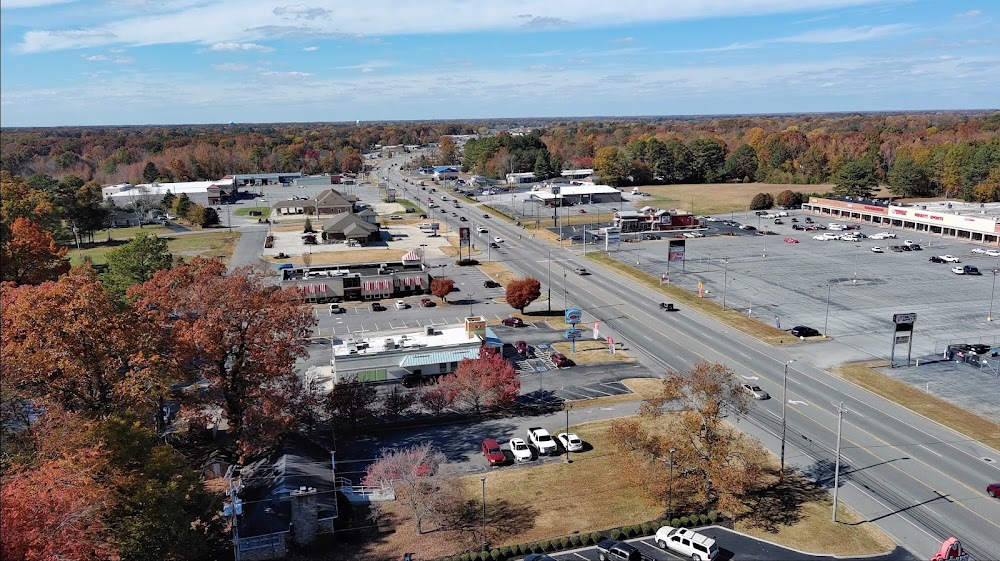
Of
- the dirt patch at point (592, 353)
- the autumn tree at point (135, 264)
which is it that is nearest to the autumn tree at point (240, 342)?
the dirt patch at point (592, 353)

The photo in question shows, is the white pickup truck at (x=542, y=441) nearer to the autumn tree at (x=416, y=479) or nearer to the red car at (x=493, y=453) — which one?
the red car at (x=493, y=453)

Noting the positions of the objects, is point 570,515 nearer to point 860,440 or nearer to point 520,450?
point 520,450

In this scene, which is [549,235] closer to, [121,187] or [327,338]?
[327,338]

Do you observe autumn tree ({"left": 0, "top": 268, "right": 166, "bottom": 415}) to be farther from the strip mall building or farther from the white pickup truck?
the strip mall building

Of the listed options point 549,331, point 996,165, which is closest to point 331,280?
point 549,331

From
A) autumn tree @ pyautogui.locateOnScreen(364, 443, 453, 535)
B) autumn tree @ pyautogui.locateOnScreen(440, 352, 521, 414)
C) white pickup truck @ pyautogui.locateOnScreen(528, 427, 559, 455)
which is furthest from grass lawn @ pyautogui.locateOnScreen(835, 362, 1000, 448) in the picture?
autumn tree @ pyautogui.locateOnScreen(364, 443, 453, 535)
